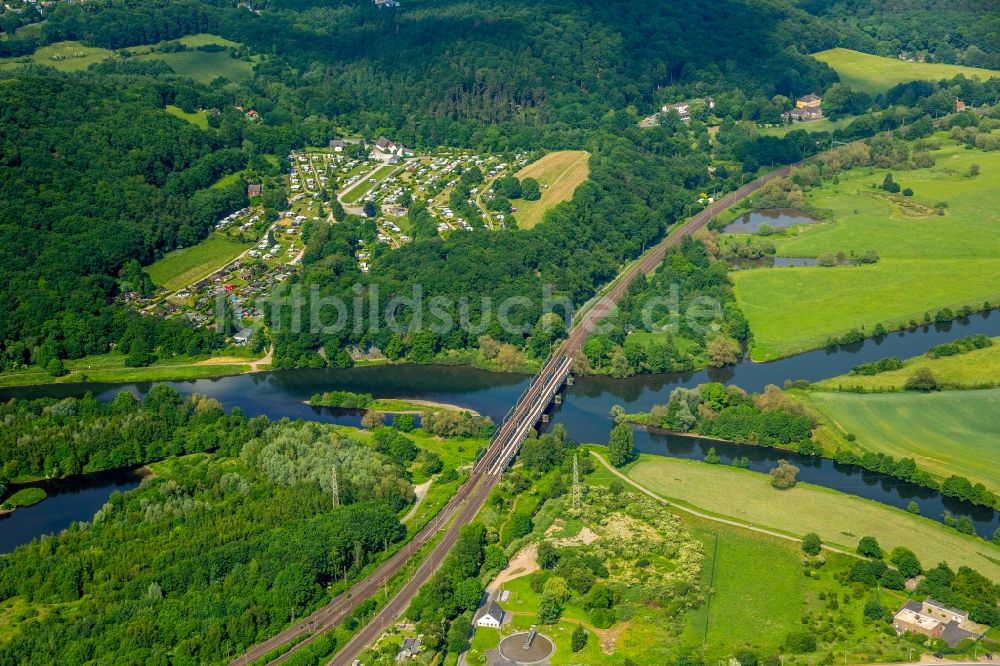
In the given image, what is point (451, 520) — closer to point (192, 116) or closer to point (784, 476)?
point (784, 476)

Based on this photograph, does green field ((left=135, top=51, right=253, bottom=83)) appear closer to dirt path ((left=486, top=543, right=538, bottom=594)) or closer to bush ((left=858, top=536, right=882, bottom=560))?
dirt path ((left=486, top=543, right=538, bottom=594))

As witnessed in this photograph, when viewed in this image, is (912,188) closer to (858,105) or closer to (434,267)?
(858,105)

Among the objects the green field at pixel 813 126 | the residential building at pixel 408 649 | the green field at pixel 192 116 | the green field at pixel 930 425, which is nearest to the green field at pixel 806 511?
the green field at pixel 930 425

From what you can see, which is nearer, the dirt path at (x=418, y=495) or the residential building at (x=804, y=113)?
the dirt path at (x=418, y=495)

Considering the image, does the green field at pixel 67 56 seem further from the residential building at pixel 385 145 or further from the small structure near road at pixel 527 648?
the small structure near road at pixel 527 648

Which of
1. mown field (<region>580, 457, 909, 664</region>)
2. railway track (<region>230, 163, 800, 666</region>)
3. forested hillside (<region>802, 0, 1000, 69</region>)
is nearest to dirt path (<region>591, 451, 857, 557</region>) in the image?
mown field (<region>580, 457, 909, 664</region>)

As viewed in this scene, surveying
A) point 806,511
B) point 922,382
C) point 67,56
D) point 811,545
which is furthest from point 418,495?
point 67,56

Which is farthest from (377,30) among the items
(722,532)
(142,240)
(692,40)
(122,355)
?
(722,532)

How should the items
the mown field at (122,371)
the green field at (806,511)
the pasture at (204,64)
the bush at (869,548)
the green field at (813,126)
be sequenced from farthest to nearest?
1. the pasture at (204,64)
2. the green field at (813,126)
3. the mown field at (122,371)
4. the green field at (806,511)
5. the bush at (869,548)
